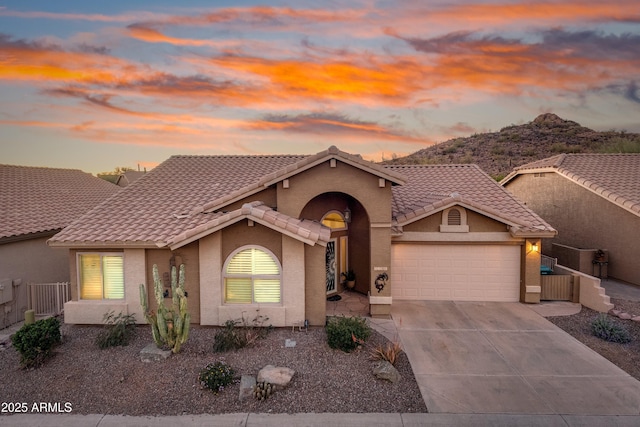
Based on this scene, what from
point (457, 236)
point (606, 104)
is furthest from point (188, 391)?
point (606, 104)

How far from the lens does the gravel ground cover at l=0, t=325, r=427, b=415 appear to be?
6.56 metres

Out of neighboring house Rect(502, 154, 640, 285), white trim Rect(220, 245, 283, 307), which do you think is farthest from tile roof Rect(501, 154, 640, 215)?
white trim Rect(220, 245, 283, 307)

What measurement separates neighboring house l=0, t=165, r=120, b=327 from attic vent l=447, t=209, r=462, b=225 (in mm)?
15705

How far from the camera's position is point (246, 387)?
6828 mm

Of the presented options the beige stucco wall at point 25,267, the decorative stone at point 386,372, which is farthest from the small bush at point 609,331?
the beige stucco wall at point 25,267

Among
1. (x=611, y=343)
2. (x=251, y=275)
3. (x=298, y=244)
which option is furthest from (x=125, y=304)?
(x=611, y=343)

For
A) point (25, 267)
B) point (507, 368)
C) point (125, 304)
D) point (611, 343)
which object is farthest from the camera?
point (25, 267)

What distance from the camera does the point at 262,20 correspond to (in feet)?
48.1

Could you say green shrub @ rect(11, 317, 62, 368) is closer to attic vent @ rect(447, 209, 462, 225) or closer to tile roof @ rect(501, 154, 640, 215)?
attic vent @ rect(447, 209, 462, 225)

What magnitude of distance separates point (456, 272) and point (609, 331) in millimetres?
4668

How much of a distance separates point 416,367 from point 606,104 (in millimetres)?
35335

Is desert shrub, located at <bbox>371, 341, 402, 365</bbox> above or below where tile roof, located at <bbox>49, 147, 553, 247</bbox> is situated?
below

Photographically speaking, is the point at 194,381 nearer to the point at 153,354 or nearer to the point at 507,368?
the point at 153,354

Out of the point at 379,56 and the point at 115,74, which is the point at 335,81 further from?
the point at 115,74
